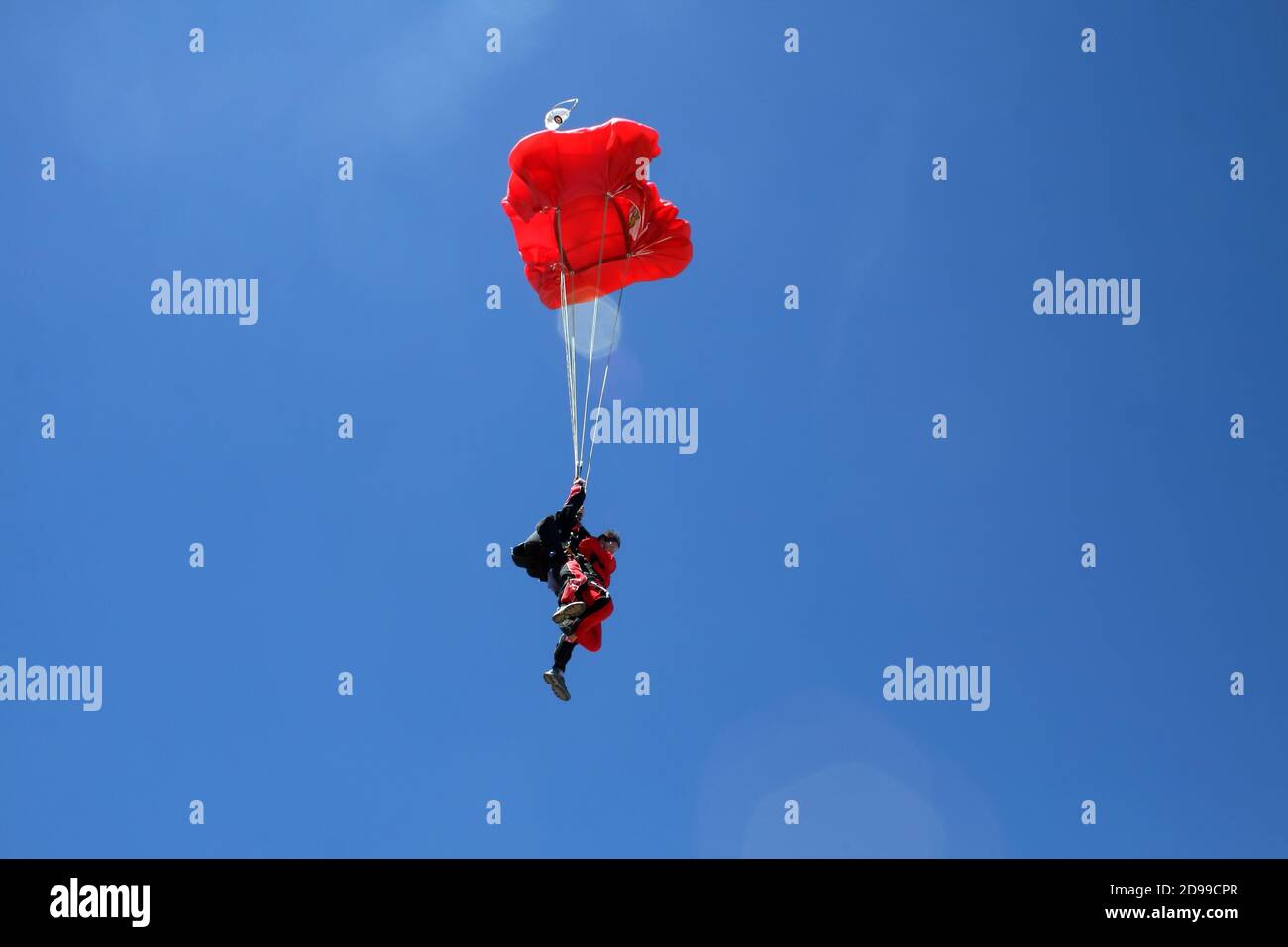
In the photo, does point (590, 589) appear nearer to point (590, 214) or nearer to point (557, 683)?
point (557, 683)

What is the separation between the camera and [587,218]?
13789 millimetres

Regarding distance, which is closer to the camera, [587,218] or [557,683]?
[557,683]

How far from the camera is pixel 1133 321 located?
65.9ft

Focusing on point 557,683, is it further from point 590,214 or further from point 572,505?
point 590,214

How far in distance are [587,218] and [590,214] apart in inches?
3.2

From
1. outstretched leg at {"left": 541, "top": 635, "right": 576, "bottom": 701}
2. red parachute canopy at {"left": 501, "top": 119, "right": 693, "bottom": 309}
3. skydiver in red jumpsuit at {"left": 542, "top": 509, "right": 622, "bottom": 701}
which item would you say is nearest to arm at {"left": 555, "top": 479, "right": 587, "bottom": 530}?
skydiver in red jumpsuit at {"left": 542, "top": 509, "right": 622, "bottom": 701}

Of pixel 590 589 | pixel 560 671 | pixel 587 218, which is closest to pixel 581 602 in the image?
pixel 590 589

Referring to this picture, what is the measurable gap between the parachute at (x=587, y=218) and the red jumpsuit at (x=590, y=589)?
971mm

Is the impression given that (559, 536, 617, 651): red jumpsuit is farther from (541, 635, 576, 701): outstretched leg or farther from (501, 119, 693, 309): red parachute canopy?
(501, 119, 693, 309): red parachute canopy

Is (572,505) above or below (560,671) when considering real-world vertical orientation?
above

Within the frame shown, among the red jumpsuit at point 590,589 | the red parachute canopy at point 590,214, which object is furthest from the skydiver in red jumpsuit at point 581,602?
the red parachute canopy at point 590,214

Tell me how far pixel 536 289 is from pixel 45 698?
42.9 feet

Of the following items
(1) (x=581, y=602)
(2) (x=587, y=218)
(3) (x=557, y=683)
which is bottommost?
(3) (x=557, y=683)
